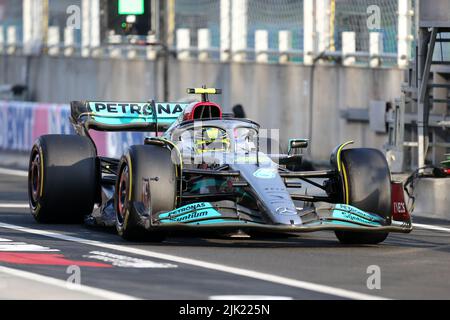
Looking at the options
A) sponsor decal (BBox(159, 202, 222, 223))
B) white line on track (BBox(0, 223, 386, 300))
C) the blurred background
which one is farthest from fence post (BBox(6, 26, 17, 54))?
sponsor decal (BBox(159, 202, 222, 223))

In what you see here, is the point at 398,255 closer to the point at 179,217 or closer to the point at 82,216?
the point at 179,217

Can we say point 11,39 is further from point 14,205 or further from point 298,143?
point 298,143

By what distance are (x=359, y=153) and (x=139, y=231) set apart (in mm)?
2237

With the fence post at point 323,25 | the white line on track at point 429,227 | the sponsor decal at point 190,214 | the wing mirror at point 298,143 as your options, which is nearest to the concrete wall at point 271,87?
the fence post at point 323,25

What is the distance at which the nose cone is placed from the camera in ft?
41.8

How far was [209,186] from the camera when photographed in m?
14.0

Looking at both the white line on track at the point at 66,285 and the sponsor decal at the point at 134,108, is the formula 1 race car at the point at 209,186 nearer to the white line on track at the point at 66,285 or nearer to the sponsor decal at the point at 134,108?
the sponsor decal at the point at 134,108

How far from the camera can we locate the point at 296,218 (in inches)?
501

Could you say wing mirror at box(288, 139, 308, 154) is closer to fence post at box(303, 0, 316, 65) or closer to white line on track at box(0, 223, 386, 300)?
white line on track at box(0, 223, 386, 300)

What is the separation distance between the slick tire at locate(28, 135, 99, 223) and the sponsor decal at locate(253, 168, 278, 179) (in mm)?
2420

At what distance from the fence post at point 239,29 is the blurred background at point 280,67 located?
0.08 ft

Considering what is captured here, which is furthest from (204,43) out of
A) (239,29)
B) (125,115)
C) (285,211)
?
(285,211)

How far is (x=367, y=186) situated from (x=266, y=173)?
1.00m
